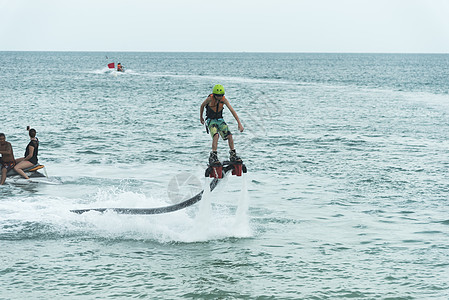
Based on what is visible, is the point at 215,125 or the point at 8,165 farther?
the point at 8,165

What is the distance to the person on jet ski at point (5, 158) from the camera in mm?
20000

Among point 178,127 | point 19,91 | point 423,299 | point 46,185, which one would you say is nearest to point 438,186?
point 423,299

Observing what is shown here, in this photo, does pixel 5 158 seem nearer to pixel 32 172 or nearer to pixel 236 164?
pixel 32 172

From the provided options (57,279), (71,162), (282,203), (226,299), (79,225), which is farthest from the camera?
(71,162)

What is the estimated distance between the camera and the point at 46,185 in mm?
21297

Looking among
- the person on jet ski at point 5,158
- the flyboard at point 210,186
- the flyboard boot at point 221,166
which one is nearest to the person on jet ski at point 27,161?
the person on jet ski at point 5,158

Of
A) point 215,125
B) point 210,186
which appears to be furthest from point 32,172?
point 215,125

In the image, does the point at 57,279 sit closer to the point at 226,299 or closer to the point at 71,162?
the point at 226,299

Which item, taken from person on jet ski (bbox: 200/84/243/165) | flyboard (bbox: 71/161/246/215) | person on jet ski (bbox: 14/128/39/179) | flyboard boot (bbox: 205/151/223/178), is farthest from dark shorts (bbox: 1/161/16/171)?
flyboard boot (bbox: 205/151/223/178)

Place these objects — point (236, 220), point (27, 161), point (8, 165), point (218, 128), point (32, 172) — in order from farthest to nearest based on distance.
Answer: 1. point (32, 172)
2. point (27, 161)
3. point (8, 165)
4. point (236, 220)
5. point (218, 128)

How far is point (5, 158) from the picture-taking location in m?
20.4

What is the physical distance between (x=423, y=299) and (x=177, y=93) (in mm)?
67773

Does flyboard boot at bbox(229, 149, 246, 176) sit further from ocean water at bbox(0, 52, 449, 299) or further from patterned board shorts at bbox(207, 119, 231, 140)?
ocean water at bbox(0, 52, 449, 299)

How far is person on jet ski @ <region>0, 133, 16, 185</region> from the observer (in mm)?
20000
